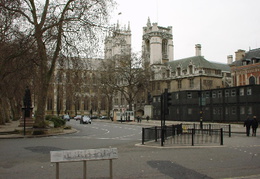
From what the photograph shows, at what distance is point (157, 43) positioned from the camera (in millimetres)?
90562

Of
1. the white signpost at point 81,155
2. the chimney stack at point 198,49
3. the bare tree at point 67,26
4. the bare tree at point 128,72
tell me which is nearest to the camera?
the white signpost at point 81,155

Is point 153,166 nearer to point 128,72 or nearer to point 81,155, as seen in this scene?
point 81,155

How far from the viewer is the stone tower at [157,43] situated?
90312 millimetres

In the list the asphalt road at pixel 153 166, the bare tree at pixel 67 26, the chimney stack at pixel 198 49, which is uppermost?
the chimney stack at pixel 198 49

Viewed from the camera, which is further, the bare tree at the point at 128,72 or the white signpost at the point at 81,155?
the bare tree at the point at 128,72

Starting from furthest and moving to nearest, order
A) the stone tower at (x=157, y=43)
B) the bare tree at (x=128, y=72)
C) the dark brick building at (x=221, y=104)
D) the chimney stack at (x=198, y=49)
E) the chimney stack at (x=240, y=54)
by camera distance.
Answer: the stone tower at (x=157, y=43) → the chimney stack at (x=198, y=49) → the bare tree at (x=128, y=72) → the chimney stack at (x=240, y=54) → the dark brick building at (x=221, y=104)

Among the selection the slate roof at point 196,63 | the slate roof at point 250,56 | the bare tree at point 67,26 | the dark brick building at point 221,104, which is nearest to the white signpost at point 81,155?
the bare tree at point 67,26

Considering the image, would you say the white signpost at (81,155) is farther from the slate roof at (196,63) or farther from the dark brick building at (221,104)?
the slate roof at (196,63)

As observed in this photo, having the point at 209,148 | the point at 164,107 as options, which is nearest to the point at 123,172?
the point at 209,148

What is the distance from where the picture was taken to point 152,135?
18859mm

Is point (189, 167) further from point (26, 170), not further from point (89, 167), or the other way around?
point (26, 170)

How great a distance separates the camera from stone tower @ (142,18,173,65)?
90.3 m

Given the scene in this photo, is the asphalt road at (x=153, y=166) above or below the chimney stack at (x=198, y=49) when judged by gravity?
below

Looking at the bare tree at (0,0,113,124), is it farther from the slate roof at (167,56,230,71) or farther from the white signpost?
the slate roof at (167,56,230,71)
